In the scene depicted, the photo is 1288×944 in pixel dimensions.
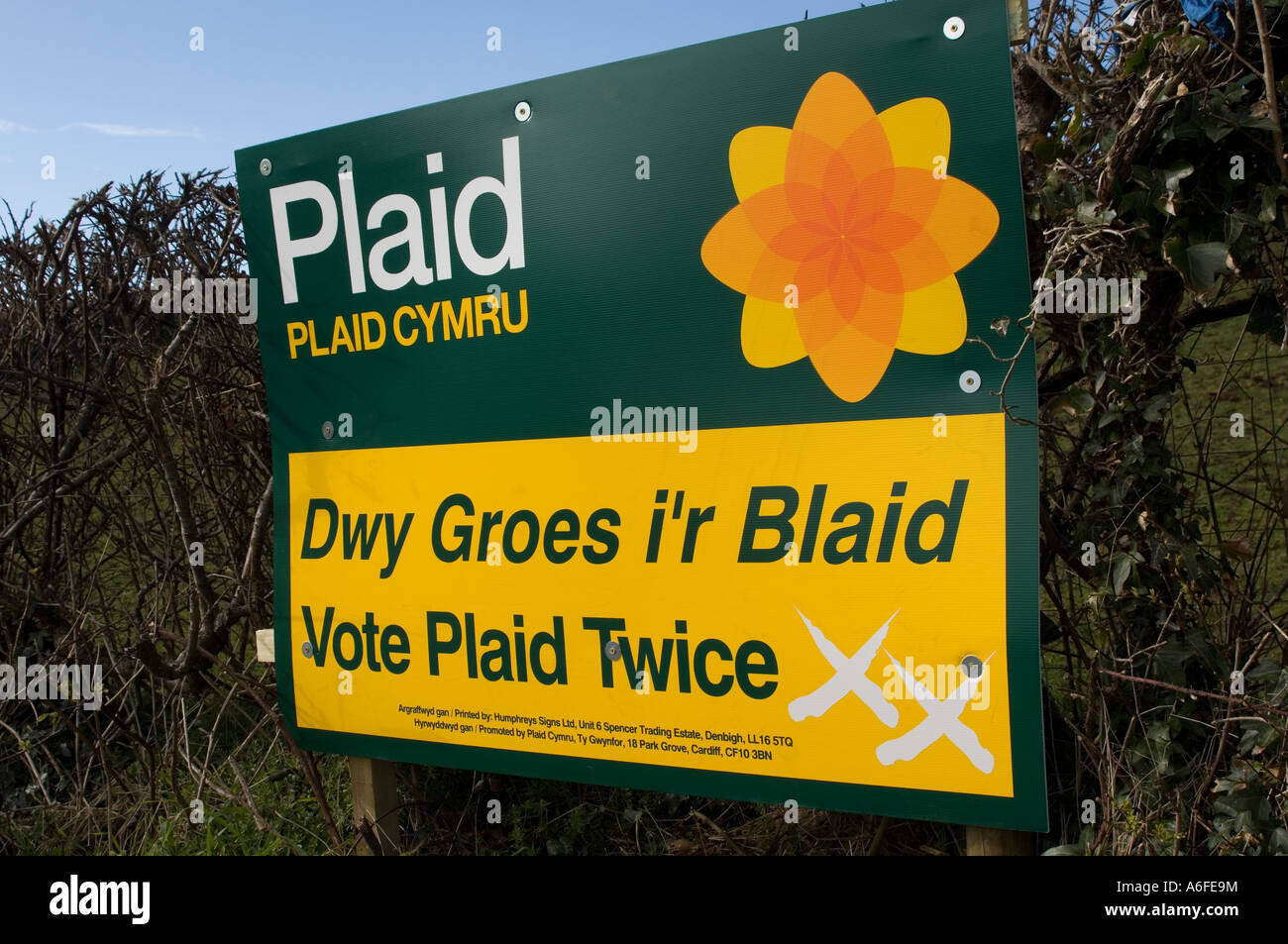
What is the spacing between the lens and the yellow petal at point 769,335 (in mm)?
2639

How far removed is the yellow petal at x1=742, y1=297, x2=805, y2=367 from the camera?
2.64m

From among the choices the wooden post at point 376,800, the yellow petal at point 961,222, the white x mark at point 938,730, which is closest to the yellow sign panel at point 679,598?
the white x mark at point 938,730

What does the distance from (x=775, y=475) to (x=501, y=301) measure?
3.48 ft

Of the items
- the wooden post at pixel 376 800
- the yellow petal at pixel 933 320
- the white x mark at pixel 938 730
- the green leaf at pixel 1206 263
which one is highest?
the green leaf at pixel 1206 263

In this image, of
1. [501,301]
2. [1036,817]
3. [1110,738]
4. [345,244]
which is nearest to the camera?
[1036,817]

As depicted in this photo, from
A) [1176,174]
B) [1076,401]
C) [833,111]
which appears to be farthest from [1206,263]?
[833,111]

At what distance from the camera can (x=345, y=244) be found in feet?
10.9

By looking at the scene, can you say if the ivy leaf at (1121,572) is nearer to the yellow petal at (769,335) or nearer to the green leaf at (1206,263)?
the green leaf at (1206,263)

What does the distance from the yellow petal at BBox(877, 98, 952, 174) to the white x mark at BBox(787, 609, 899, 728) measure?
3.85 feet

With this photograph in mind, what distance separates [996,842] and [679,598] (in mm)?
1055

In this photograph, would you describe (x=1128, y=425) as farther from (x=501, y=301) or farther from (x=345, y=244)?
(x=345, y=244)

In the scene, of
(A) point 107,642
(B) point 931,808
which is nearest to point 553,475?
(B) point 931,808

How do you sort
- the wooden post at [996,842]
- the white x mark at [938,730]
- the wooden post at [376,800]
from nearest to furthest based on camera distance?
the white x mark at [938,730]
the wooden post at [996,842]
the wooden post at [376,800]

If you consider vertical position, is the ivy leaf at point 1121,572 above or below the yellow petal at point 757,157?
below
